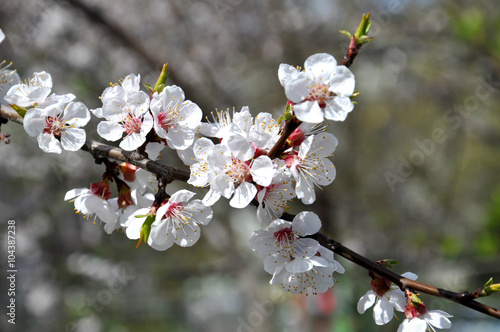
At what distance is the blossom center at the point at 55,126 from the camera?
119 cm

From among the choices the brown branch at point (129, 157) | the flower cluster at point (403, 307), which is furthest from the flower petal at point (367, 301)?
the brown branch at point (129, 157)

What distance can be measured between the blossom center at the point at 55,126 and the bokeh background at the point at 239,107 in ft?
7.11

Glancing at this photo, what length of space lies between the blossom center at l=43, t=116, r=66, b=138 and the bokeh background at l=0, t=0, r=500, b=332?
2.17 metres

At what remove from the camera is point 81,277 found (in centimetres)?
551

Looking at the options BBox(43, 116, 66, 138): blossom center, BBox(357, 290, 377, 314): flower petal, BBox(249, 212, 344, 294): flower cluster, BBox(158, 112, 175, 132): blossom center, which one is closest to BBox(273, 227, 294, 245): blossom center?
BBox(249, 212, 344, 294): flower cluster

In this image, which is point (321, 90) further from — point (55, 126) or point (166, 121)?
point (55, 126)

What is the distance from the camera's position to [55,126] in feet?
3.92

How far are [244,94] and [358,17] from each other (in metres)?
1.69

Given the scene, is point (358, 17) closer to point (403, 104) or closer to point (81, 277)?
point (403, 104)

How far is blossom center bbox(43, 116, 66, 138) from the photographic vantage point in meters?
1.19

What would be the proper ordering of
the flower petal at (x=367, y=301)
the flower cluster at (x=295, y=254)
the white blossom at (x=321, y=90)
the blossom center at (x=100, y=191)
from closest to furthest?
the white blossom at (x=321, y=90) < the flower cluster at (x=295, y=254) < the flower petal at (x=367, y=301) < the blossom center at (x=100, y=191)

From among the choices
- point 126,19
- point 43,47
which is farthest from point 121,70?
point 43,47

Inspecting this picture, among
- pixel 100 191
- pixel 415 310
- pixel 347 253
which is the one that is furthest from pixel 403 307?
pixel 100 191

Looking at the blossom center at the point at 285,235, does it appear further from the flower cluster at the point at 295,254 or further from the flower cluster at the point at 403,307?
the flower cluster at the point at 403,307
